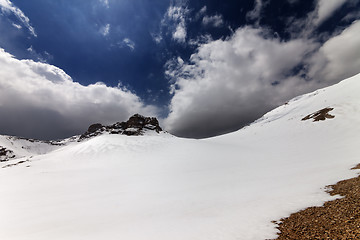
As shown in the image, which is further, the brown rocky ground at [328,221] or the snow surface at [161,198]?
the snow surface at [161,198]

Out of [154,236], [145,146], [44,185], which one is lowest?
[154,236]

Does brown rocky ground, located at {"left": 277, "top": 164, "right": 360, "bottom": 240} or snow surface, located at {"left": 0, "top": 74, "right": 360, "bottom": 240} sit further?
snow surface, located at {"left": 0, "top": 74, "right": 360, "bottom": 240}

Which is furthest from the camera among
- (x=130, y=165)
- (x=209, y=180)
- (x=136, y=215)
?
(x=130, y=165)

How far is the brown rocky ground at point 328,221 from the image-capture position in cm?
588

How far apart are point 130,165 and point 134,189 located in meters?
11.2

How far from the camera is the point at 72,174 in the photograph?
79.8 ft

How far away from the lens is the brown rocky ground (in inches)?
232

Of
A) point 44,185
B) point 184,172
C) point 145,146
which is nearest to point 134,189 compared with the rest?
point 184,172

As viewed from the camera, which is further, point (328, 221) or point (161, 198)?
point (161, 198)

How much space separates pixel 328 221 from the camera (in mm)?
6863

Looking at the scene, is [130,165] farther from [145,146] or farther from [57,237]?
[57,237]

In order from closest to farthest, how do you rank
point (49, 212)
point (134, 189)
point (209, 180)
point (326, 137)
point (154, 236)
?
point (154, 236) < point (49, 212) < point (134, 189) < point (209, 180) < point (326, 137)

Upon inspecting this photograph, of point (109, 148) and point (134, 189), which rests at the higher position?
point (109, 148)

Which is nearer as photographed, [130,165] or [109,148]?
[130,165]
